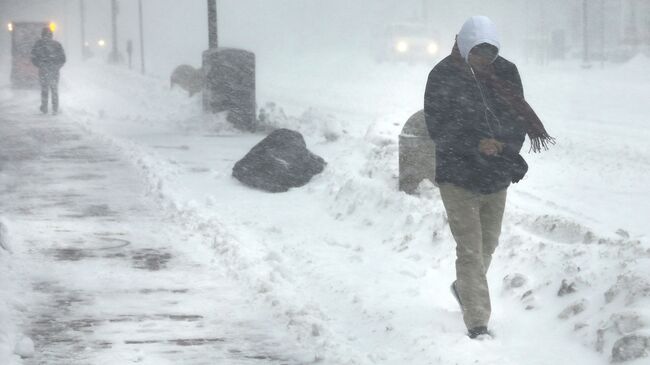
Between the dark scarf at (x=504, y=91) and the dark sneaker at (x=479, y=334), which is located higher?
the dark scarf at (x=504, y=91)

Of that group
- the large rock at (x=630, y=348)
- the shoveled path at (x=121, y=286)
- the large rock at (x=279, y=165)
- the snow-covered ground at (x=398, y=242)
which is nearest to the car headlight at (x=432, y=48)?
the snow-covered ground at (x=398, y=242)

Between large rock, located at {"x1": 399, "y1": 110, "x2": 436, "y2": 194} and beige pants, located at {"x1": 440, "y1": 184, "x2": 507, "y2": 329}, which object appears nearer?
beige pants, located at {"x1": 440, "y1": 184, "x2": 507, "y2": 329}

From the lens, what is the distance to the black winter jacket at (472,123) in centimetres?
592

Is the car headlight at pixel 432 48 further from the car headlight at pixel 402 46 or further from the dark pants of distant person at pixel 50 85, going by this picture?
the dark pants of distant person at pixel 50 85

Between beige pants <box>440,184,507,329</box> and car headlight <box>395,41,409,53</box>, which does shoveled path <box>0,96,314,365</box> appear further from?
car headlight <box>395,41,409,53</box>

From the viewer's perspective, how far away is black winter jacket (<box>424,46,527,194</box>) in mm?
5918

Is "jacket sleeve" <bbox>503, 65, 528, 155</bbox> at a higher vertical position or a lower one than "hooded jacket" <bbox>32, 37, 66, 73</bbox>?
higher

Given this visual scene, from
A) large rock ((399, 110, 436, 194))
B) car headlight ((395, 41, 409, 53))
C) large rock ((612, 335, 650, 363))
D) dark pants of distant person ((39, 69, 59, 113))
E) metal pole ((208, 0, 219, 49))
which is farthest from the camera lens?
car headlight ((395, 41, 409, 53))

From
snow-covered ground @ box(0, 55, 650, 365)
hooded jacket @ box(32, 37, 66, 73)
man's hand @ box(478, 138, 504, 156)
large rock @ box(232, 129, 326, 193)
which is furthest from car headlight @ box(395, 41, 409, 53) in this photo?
man's hand @ box(478, 138, 504, 156)

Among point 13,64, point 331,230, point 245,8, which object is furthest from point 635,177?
point 245,8

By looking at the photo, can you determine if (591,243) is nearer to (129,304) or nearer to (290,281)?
(290,281)

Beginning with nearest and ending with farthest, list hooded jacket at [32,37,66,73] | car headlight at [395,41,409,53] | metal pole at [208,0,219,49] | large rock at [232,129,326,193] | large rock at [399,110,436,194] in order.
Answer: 1. large rock at [399,110,436,194]
2. large rock at [232,129,326,193]
3. metal pole at [208,0,219,49]
4. hooded jacket at [32,37,66,73]
5. car headlight at [395,41,409,53]

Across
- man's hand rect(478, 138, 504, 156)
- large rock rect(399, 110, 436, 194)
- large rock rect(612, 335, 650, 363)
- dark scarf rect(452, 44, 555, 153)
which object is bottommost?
large rock rect(612, 335, 650, 363)

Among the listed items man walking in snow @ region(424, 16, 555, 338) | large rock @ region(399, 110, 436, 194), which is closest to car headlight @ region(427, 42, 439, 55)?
large rock @ region(399, 110, 436, 194)
